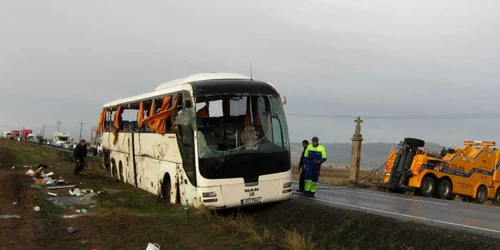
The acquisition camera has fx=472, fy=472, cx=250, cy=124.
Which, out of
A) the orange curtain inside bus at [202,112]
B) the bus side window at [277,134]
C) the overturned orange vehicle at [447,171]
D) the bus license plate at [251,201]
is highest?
the orange curtain inside bus at [202,112]

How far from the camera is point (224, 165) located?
35.8 ft

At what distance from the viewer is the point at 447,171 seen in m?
19.1

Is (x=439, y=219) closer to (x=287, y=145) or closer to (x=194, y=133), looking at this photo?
(x=287, y=145)

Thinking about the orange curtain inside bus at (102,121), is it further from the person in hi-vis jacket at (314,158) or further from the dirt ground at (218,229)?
the person in hi-vis jacket at (314,158)

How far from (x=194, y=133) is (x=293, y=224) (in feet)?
10.2

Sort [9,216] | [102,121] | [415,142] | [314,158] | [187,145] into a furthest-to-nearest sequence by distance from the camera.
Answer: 1. [102,121]
2. [415,142]
3. [314,158]
4. [187,145]
5. [9,216]

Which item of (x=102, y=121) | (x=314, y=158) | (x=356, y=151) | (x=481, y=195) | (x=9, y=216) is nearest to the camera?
(x=9, y=216)

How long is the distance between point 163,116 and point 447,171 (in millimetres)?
12168

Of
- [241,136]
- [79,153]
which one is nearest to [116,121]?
[79,153]

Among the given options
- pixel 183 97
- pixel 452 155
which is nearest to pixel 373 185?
pixel 452 155

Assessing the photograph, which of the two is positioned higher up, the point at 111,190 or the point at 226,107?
the point at 226,107

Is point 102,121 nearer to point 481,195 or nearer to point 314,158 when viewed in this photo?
point 314,158

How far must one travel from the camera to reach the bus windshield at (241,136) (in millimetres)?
10953

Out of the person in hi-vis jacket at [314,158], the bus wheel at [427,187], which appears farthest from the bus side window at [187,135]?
the bus wheel at [427,187]
